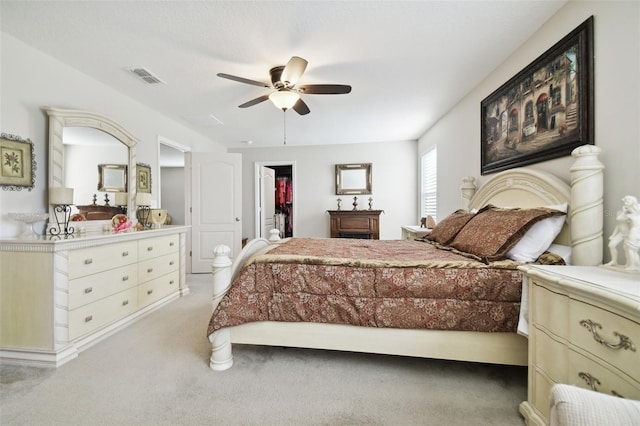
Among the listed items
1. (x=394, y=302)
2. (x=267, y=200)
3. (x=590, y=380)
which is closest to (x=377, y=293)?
(x=394, y=302)

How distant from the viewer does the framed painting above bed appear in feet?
5.32

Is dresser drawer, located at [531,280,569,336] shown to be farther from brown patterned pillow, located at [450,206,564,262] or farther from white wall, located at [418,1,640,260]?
white wall, located at [418,1,640,260]

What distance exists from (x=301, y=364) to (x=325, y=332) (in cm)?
34

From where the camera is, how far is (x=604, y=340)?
94 cm

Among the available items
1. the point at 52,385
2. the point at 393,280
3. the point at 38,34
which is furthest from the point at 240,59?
the point at 52,385

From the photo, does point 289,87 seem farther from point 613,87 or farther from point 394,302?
point 613,87

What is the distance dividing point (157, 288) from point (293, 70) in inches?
105

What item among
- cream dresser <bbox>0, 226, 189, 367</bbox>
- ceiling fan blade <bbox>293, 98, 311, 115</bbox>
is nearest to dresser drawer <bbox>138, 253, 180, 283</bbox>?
cream dresser <bbox>0, 226, 189, 367</bbox>

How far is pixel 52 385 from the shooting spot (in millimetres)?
1610

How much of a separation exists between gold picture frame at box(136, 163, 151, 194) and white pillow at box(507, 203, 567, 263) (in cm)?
393

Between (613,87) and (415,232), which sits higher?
(613,87)

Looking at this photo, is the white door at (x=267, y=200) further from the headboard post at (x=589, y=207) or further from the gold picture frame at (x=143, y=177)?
the headboard post at (x=589, y=207)

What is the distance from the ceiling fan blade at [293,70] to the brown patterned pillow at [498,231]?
1888 millimetres

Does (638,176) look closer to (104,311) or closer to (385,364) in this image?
(385,364)
